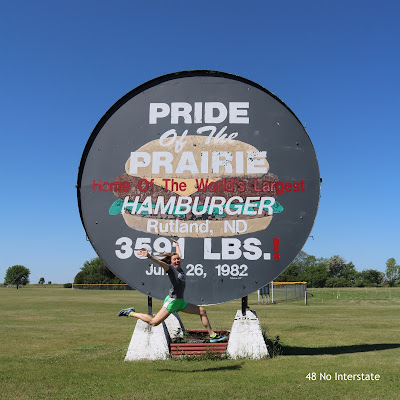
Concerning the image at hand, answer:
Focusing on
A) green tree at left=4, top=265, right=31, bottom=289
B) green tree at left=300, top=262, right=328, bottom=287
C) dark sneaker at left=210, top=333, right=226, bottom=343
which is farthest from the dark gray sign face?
green tree at left=4, top=265, right=31, bottom=289

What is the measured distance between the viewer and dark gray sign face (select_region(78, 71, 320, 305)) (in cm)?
891

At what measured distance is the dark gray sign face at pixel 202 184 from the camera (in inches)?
351

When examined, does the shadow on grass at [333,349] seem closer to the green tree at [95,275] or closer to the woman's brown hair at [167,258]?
the woman's brown hair at [167,258]

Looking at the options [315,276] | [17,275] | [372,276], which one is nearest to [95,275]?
[315,276]

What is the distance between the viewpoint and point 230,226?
907cm

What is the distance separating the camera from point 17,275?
173 metres

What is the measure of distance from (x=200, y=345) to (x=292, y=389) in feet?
9.06

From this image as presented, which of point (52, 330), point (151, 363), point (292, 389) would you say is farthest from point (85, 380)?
point (52, 330)

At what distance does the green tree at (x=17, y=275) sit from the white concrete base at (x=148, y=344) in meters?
176

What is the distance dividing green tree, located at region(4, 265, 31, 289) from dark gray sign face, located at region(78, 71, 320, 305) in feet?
577

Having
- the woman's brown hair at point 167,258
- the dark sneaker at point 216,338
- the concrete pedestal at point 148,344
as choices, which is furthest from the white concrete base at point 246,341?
the woman's brown hair at point 167,258

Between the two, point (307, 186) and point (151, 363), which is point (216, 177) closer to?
point (307, 186)

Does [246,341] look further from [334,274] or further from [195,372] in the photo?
[334,274]

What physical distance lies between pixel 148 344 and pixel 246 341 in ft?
6.08
